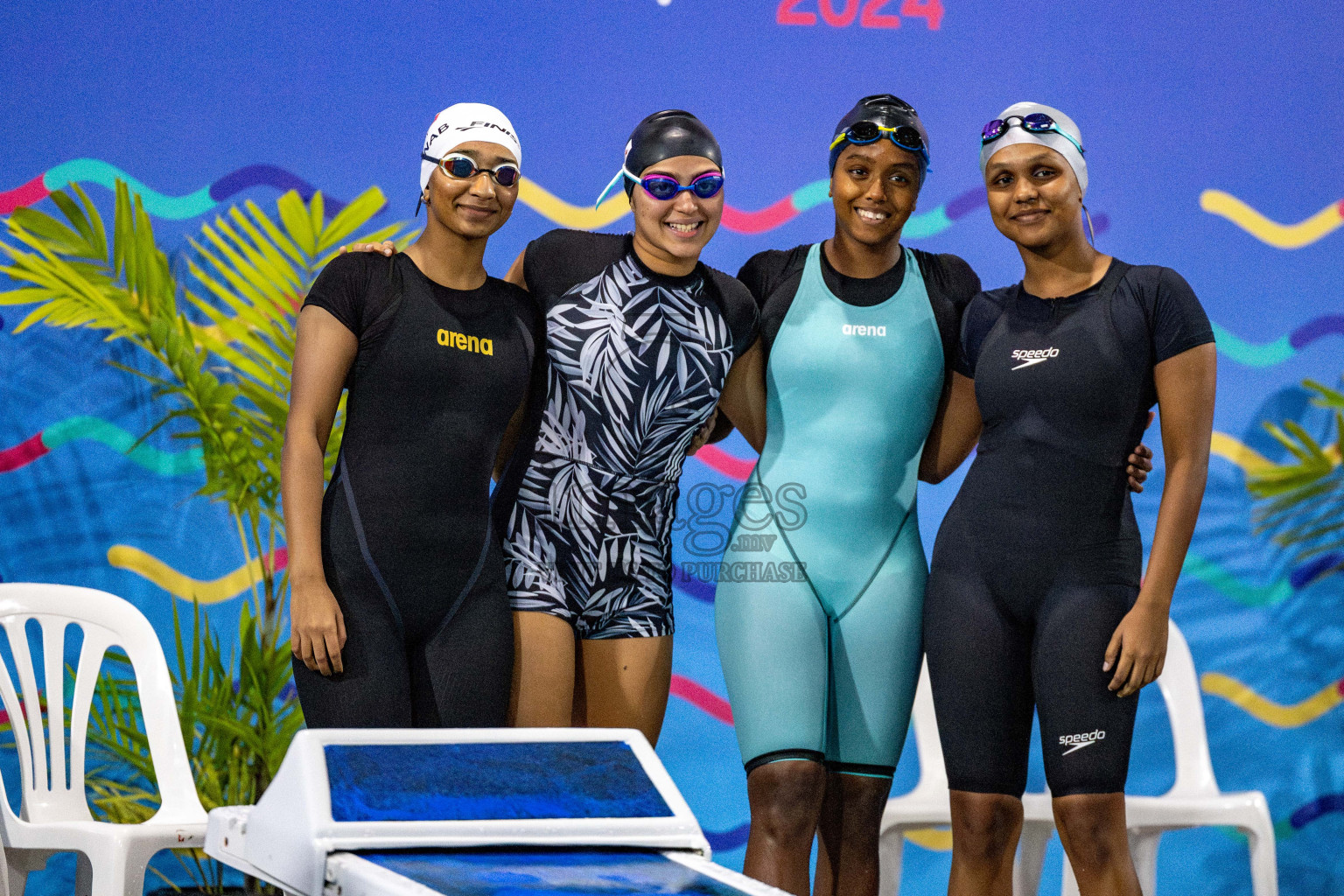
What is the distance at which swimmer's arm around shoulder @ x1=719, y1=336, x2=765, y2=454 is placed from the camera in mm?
3018

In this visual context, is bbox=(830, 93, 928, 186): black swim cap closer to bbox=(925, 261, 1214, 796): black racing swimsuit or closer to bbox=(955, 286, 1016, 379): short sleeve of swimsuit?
bbox=(955, 286, 1016, 379): short sleeve of swimsuit

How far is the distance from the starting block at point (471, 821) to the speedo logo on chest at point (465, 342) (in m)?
0.91

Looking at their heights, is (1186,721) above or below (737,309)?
below

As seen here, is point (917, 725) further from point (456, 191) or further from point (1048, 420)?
point (456, 191)

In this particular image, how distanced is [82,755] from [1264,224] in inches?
159

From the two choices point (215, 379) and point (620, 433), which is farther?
point (215, 379)

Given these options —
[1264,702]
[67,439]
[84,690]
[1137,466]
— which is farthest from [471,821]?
[1264,702]

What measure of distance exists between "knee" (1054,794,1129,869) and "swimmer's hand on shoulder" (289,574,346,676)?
→ 4.80ft

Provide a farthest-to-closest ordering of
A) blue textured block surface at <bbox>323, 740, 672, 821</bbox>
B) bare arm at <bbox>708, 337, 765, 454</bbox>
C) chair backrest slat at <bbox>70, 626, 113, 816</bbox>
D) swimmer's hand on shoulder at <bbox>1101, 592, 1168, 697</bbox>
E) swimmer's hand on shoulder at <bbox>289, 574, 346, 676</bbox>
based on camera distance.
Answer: chair backrest slat at <bbox>70, 626, 113, 816</bbox> → bare arm at <bbox>708, 337, 765, 454</bbox> → swimmer's hand on shoulder at <bbox>1101, 592, 1168, 697</bbox> → swimmer's hand on shoulder at <bbox>289, 574, 346, 676</bbox> → blue textured block surface at <bbox>323, 740, 672, 821</bbox>

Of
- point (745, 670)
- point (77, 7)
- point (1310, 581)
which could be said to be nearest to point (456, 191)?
point (745, 670)

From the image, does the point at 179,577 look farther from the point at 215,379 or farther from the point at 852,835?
the point at 852,835

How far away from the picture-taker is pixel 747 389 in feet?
9.95

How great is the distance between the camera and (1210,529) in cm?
446

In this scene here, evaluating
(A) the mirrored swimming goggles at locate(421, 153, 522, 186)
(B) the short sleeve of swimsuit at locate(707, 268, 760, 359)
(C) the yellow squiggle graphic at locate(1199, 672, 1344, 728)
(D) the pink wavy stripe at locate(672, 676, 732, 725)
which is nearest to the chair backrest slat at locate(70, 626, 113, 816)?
(A) the mirrored swimming goggles at locate(421, 153, 522, 186)
